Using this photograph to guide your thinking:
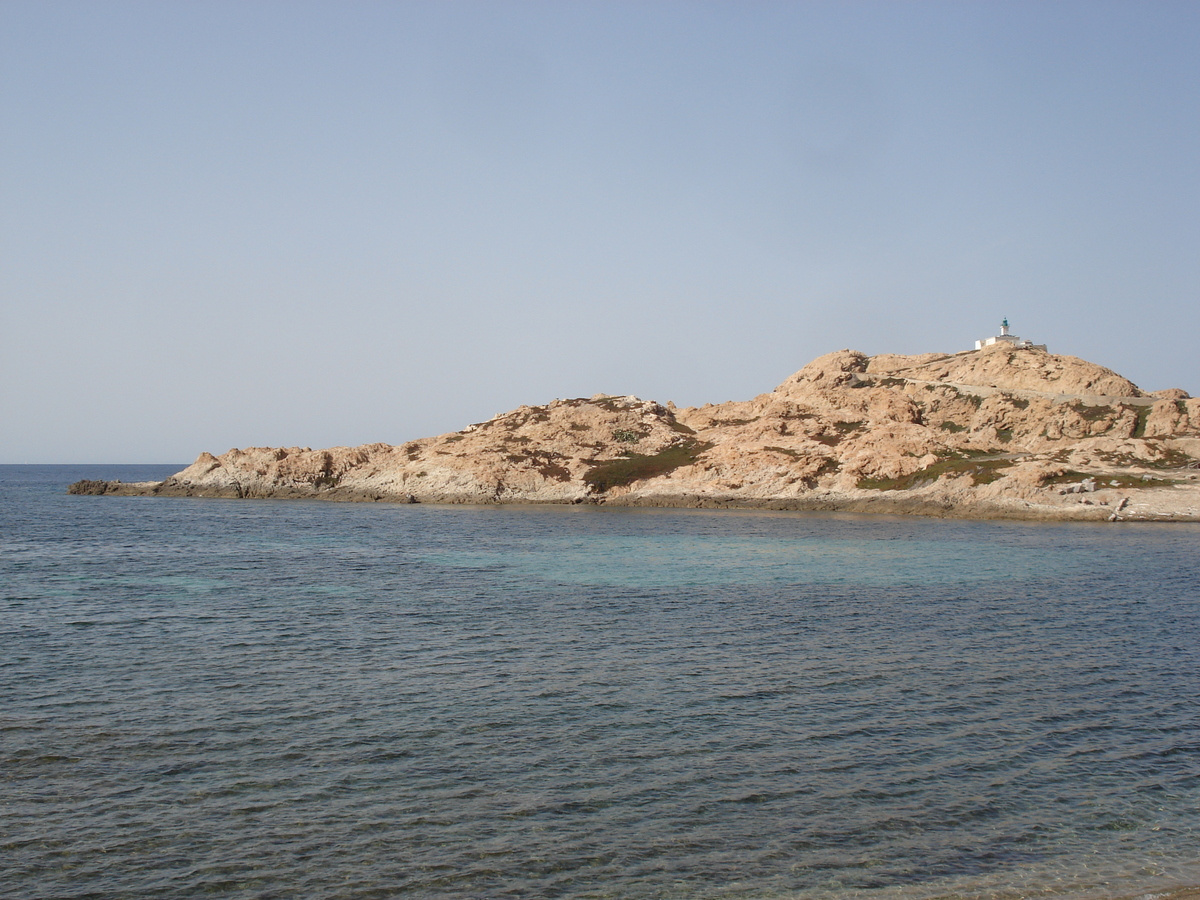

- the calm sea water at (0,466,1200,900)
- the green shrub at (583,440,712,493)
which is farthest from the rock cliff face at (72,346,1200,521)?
the calm sea water at (0,466,1200,900)

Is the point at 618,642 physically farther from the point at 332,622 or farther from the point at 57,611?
the point at 57,611

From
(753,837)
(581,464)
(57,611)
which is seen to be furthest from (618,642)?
(581,464)

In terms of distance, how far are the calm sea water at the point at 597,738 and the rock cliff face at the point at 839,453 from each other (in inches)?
2021

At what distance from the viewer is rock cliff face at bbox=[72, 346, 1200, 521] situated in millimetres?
93562

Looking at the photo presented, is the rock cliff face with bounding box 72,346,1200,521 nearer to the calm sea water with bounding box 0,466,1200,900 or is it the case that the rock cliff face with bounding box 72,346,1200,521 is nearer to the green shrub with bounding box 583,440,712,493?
the green shrub with bounding box 583,440,712,493

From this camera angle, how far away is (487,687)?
25062mm

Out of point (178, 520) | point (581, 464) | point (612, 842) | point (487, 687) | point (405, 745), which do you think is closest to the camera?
point (612, 842)

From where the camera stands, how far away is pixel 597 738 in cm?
2077

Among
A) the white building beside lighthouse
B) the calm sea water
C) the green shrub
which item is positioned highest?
the white building beside lighthouse

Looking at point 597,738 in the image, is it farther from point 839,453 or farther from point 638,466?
point 638,466

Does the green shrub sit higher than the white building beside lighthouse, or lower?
lower

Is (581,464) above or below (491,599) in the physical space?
above

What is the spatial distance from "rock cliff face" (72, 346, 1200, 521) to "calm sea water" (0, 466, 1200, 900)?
5135cm

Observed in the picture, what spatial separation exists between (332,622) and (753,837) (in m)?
24.0
